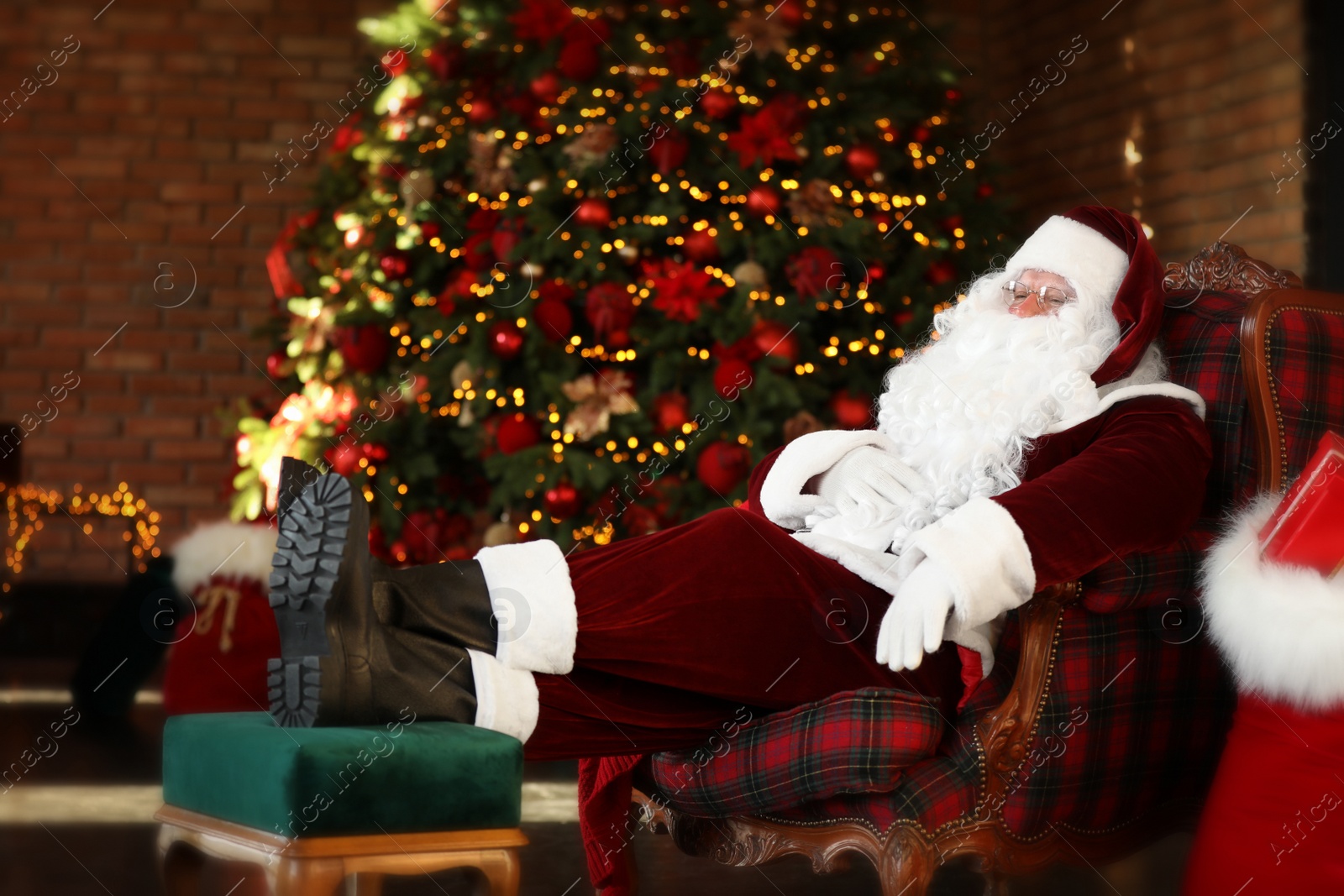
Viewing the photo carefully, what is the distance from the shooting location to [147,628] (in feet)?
13.6

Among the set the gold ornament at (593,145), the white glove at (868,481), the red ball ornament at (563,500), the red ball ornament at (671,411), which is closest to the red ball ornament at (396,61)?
the gold ornament at (593,145)

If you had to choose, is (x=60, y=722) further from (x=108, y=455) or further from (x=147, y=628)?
(x=108, y=455)

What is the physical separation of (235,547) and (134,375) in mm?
2713

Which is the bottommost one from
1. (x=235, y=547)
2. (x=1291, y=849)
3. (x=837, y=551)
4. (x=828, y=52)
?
(x=1291, y=849)

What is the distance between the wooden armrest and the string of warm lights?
3.84 meters

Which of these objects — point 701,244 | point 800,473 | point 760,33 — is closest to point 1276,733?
point 800,473

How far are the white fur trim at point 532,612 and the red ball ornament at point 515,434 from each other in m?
1.92

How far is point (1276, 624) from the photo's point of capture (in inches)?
67.4

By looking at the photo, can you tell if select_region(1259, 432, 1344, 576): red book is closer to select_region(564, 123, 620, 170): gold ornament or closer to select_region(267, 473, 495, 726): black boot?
select_region(267, 473, 495, 726): black boot

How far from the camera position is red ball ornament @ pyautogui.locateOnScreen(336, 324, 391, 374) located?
399 centimetres

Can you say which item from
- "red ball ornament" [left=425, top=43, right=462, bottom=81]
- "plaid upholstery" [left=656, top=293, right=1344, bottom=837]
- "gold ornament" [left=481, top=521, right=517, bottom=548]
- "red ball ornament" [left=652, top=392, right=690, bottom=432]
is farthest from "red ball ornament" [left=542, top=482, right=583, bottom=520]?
"plaid upholstery" [left=656, top=293, right=1344, bottom=837]

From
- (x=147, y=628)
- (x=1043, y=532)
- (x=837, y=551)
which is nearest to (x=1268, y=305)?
(x=1043, y=532)

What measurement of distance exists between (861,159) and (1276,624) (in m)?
2.38

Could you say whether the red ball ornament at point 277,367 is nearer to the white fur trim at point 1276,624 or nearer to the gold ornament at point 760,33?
the gold ornament at point 760,33
